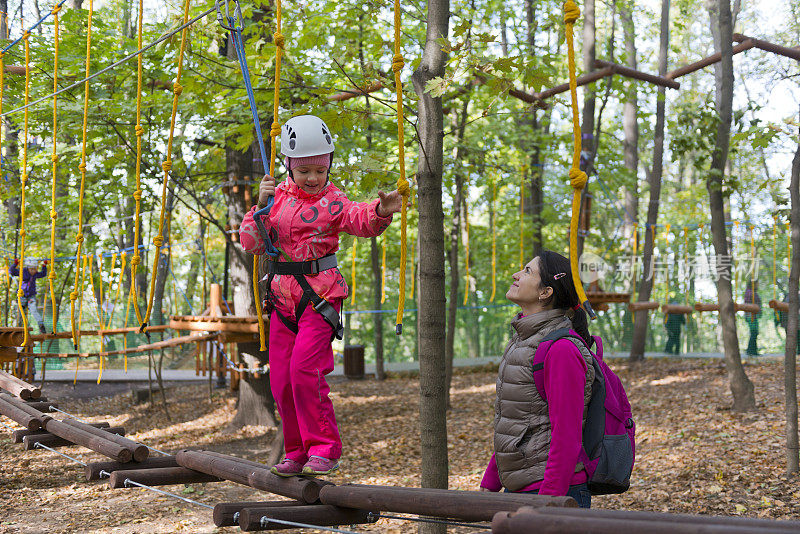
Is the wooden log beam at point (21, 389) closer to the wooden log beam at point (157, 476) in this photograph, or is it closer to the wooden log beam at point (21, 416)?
the wooden log beam at point (21, 416)

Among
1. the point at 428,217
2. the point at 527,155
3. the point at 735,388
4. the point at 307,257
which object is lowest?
the point at 735,388

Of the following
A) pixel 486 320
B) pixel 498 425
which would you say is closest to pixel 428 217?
pixel 498 425

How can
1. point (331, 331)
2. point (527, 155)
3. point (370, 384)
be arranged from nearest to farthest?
point (331, 331) < point (527, 155) < point (370, 384)

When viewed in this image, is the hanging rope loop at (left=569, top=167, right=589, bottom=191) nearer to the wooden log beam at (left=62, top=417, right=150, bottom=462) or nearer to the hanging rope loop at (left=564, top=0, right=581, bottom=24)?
the hanging rope loop at (left=564, top=0, right=581, bottom=24)

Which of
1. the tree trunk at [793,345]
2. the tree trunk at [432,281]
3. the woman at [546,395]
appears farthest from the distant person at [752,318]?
the woman at [546,395]

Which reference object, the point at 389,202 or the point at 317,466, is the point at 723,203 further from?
the point at 317,466

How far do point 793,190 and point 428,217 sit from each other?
358cm

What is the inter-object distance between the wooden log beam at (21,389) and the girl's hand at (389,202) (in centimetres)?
437

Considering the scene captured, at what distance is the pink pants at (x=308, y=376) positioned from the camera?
2.66 metres

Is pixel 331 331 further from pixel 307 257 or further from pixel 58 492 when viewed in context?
pixel 58 492

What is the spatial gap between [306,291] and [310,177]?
44 cm

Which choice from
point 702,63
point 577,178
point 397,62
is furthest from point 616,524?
point 702,63

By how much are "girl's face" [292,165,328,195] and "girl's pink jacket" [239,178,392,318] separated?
0.02 m

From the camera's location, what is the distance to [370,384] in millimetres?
13242
